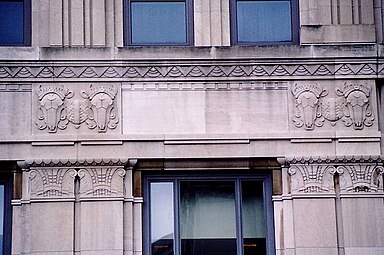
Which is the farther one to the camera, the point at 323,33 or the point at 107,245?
the point at 323,33

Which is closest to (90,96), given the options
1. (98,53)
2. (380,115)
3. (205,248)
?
(98,53)

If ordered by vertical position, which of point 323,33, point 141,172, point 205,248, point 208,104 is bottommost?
point 205,248

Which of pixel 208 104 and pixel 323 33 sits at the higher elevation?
pixel 323 33

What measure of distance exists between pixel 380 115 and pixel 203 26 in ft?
11.4

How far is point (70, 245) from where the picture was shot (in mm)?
15281

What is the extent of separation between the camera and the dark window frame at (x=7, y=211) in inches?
615

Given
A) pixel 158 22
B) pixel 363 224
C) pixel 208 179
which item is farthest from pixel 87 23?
pixel 363 224

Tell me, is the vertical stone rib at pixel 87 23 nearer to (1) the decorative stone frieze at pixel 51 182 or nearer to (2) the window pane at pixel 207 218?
(1) the decorative stone frieze at pixel 51 182

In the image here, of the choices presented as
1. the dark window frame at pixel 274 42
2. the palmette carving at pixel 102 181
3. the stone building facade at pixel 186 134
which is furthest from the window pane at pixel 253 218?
the dark window frame at pixel 274 42

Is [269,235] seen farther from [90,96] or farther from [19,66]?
[19,66]

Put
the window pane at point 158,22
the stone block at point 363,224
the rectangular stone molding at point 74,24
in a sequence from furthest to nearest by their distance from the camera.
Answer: the window pane at point 158,22 → the rectangular stone molding at point 74,24 → the stone block at point 363,224

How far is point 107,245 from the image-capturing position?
15320 millimetres

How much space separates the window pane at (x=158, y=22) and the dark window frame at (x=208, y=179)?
2.43 meters

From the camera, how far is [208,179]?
16.0 metres
